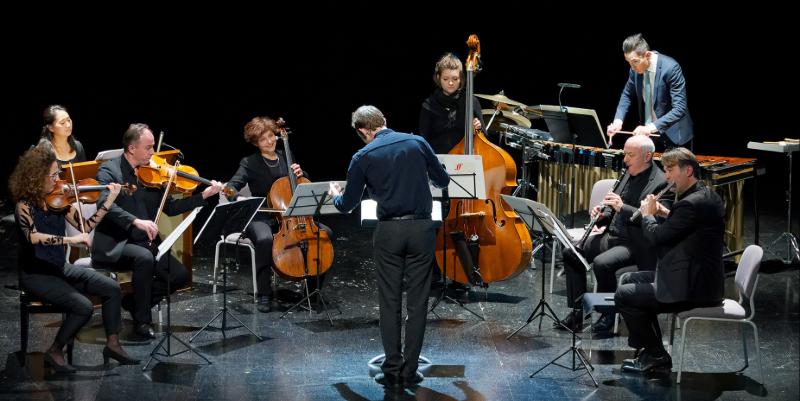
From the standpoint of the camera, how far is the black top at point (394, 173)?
5145mm

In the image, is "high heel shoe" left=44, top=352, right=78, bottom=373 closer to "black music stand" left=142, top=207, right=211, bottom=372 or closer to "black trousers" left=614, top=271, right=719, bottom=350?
"black music stand" left=142, top=207, right=211, bottom=372

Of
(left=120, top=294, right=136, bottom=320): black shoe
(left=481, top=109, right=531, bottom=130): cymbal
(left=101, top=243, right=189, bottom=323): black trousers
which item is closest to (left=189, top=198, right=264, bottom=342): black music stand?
(left=101, top=243, right=189, bottom=323): black trousers

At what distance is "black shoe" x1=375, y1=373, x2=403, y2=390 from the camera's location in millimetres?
5219

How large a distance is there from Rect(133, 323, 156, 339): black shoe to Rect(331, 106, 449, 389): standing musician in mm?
1665

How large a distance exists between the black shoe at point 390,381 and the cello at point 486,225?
1295mm

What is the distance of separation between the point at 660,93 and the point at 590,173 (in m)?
0.85

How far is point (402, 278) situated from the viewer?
5262 millimetres

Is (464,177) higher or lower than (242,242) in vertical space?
higher

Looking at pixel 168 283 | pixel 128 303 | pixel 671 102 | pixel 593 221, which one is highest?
pixel 671 102

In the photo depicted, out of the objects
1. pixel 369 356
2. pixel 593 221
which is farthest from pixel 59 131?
pixel 593 221

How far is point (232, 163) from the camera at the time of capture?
11867 millimetres

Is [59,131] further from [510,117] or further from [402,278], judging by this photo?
[510,117]

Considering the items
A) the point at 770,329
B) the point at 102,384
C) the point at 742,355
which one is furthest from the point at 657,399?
the point at 102,384

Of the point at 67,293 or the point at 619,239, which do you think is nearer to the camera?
the point at 67,293
